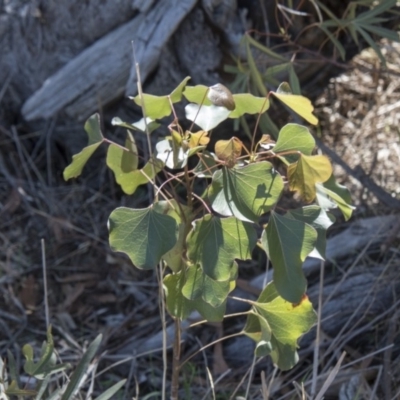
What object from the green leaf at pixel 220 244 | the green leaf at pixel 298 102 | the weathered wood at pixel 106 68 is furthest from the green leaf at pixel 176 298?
the weathered wood at pixel 106 68

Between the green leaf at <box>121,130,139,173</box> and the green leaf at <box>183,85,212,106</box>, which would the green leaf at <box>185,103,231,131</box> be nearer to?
the green leaf at <box>183,85,212,106</box>

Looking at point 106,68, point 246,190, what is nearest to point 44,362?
point 246,190

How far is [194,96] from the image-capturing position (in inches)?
53.6

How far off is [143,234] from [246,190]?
17 cm

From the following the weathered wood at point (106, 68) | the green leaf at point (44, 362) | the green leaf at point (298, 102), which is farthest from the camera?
the weathered wood at point (106, 68)

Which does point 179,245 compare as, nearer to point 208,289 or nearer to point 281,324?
point 208,289

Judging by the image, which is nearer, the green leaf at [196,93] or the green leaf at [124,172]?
the green leaf at [196,93]

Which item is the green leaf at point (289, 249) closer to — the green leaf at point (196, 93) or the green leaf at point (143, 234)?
the green leaf at point (143, 234)

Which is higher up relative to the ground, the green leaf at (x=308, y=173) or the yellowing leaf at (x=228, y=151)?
the yellowing leaf at (x=228, y=151)

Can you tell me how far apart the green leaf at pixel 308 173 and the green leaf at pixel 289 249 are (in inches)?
4.0

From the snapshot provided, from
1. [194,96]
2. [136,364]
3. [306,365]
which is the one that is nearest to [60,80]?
[136,364]

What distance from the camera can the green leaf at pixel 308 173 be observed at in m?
1.29

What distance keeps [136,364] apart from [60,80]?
3.58ft

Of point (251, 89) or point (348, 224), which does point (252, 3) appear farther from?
point (348, 224)
